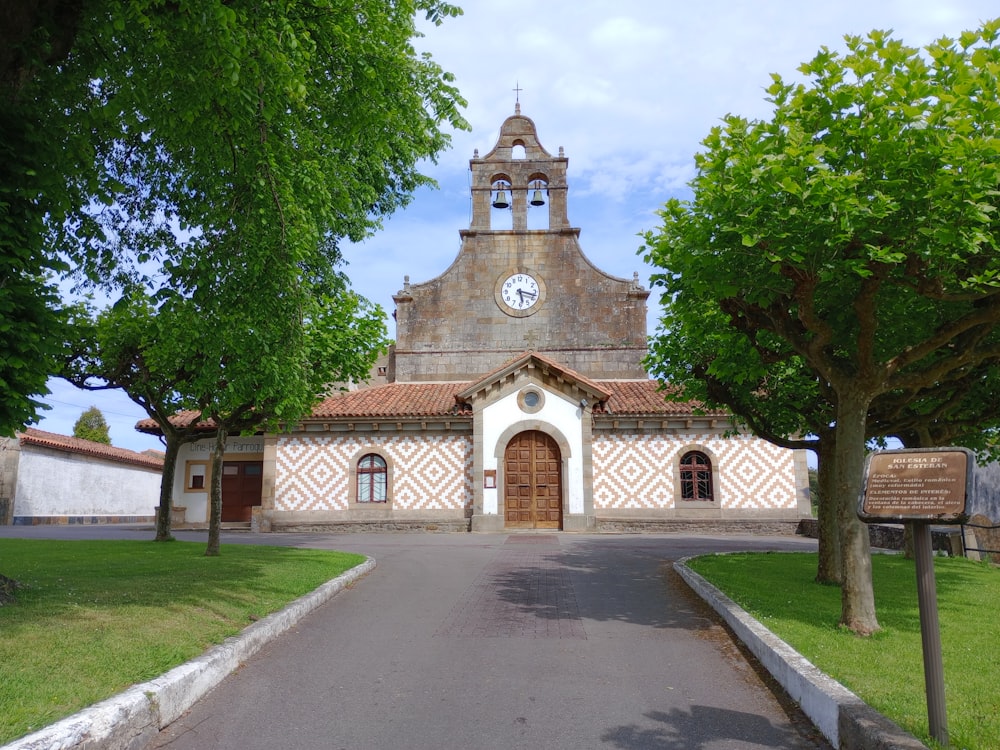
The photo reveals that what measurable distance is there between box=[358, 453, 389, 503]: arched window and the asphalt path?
13166 millimetres

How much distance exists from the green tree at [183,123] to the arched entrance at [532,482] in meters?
14.6

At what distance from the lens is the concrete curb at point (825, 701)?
4141 millimetres

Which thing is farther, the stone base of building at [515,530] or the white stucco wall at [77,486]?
the white stucco wall at [77,486]

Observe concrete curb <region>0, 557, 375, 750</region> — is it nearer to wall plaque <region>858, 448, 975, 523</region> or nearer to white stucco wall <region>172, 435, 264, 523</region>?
wall plaque <region>858, 448, 975, 523</region>

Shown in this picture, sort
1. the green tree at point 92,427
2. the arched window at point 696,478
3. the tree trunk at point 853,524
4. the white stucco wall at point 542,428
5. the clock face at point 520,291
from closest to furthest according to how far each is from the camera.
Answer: the tree trunk at point 853,524 → the white stucco wall at point 542,428 → the arched window at point 696,478 → the clock face at point 520,291 → the green tree at point 92,427

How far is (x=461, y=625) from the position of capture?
26.8 ft

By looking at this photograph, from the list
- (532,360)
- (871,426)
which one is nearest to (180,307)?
(871,426)

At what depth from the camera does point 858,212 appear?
6.49 metres

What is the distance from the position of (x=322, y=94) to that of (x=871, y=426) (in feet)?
31.3

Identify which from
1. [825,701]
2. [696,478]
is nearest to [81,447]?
[696,478]

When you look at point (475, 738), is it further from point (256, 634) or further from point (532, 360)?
point (532, 360)

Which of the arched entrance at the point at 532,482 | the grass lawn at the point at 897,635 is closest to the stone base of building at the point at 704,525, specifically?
the arched entrance at the point at 532,482

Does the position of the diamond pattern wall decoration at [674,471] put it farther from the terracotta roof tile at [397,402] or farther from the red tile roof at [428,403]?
the terracotta roof tile at [397,402]

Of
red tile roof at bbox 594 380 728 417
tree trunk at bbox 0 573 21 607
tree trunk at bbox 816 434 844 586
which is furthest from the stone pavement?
red tile roof at bbox 594 380 728 417
